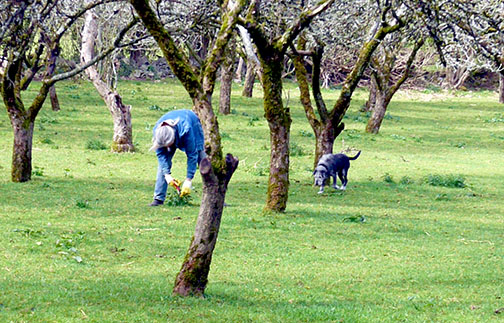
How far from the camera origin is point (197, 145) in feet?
46.1

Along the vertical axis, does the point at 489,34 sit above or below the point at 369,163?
above

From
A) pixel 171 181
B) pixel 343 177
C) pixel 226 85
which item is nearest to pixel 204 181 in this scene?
pixel 171 181

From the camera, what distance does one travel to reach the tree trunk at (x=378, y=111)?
31016 mm

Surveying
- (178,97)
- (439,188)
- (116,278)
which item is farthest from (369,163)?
(178,97)

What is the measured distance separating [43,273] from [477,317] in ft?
17.3

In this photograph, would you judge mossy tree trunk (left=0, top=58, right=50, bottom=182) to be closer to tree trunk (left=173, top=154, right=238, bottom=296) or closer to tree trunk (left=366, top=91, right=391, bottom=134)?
tree trunk (left=173, top=154, right=238, bottom=296)

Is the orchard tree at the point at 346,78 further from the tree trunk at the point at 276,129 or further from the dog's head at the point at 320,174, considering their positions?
the tree trunk at the point at 276,129

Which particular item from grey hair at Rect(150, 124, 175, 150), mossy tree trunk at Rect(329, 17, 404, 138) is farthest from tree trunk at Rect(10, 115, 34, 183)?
mossy tree trunk at Rect(329, 17, 404, 138)

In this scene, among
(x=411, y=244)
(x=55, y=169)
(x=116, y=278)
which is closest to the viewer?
(x=116, y=278)

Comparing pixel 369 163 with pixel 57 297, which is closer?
pixel 57 297

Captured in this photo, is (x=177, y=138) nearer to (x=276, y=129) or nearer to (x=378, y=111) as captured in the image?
(x=276, y=129)

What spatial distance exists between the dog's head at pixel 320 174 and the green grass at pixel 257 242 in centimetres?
56

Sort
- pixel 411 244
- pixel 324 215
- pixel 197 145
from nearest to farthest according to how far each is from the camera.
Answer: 1. pixel 411 244
2. pixel 197 145
3. pixel 324 215

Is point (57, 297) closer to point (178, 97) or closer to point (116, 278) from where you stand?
point (116, 278)
